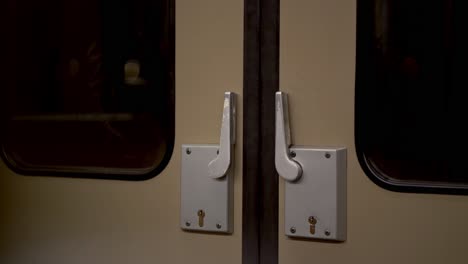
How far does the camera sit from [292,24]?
110 centimetres

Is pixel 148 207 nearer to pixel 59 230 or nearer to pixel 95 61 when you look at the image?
pixel 59 230

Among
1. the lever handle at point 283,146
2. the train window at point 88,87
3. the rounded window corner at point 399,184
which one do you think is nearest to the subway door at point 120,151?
the train window at point 88,87

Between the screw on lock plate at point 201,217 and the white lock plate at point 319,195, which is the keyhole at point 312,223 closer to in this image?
the white lock plate at point 319,195

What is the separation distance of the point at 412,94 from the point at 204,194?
0.54m

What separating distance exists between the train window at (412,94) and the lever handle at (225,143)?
0.97 feet

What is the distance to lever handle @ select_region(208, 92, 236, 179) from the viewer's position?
1127mm

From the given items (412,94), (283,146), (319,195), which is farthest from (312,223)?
(412,94)

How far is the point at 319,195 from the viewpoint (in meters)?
1.07

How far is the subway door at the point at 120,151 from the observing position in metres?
1.18

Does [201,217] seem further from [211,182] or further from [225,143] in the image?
[225,143]

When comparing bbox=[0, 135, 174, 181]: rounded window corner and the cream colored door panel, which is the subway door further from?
the cream colored door panel

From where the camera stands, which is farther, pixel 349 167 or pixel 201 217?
pixel 201 217

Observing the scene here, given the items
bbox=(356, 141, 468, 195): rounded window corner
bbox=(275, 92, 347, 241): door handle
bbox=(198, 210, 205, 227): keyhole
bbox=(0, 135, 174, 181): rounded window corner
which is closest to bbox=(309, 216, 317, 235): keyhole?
bbox=(275, 92, 347, 241): door handle

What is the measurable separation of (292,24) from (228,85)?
0.21 meters
